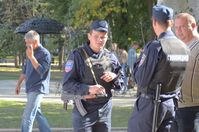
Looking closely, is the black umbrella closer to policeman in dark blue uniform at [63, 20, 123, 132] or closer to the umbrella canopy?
the umbrella canopy

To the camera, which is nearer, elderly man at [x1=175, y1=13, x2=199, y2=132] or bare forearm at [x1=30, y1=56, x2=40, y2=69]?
elderly man at [x1=175, y1=13, x2=199, y2=132]

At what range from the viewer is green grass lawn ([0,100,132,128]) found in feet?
35.3

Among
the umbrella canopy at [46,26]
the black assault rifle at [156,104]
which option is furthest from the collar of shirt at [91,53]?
the umbrella canopy at [46,26]

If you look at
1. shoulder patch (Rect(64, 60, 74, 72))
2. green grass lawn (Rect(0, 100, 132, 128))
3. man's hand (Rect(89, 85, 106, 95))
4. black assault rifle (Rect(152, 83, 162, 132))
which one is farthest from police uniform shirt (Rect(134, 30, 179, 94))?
green grass lawn (Rect(0, 100, 132, 128))

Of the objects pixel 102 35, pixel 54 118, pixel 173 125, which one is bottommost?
pixel 54 118

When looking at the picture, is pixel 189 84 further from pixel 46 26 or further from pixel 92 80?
pixel 46 26

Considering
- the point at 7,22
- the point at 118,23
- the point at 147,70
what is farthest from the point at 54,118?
the point at 7,22

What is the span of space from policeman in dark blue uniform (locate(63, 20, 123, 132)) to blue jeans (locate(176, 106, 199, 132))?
0.81m

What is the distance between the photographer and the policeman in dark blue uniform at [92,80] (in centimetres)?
557

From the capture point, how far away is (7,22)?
44.9 meters

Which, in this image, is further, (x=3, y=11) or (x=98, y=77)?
(x=3, y=11)

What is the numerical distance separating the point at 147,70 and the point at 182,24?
4.16ft

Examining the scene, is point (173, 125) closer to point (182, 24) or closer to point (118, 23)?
point (182, 24)

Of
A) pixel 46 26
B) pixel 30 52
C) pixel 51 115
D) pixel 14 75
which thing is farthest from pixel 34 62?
pixel 14 75
